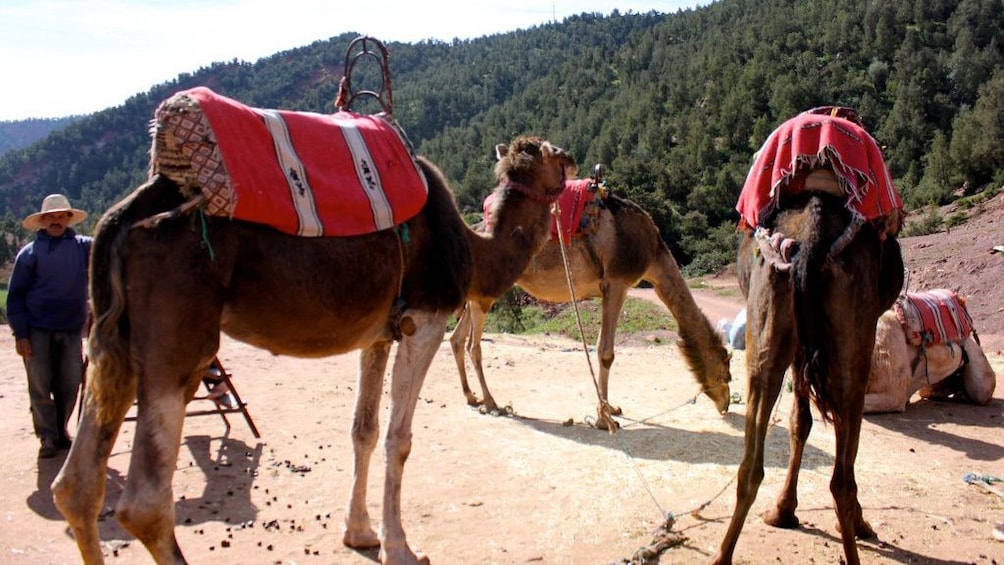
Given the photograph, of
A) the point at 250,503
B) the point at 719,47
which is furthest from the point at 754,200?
the point at 719,47

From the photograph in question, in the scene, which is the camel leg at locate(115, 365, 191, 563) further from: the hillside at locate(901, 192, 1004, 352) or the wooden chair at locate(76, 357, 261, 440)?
the hillside at locate(901, 192, 1004, 352)

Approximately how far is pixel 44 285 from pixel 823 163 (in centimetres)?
670

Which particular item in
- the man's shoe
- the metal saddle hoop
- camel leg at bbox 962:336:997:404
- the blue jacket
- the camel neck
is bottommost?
camel leg at bbox 962:336:997:404

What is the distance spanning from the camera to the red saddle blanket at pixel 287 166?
3543mm

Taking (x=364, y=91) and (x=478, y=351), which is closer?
(x=364, y=91)

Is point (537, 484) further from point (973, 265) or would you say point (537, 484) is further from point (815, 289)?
point (973, 265)

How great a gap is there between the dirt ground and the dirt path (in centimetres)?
2

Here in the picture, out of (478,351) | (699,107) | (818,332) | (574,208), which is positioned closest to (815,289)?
(818,332)

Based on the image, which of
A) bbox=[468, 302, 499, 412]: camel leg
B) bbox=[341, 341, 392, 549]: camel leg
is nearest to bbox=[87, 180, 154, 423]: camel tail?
bbox=[341, 341, 392, 549]: camel leg

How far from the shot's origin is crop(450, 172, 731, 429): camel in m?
8.52

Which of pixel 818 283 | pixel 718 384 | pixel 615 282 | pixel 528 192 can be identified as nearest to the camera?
pixel 818 283

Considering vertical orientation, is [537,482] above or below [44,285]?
below

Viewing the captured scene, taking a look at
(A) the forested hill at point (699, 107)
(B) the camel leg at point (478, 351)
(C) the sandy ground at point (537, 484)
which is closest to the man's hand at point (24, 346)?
(C) the sandy ground at point (537, 484)

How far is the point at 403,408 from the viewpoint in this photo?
177 inches
